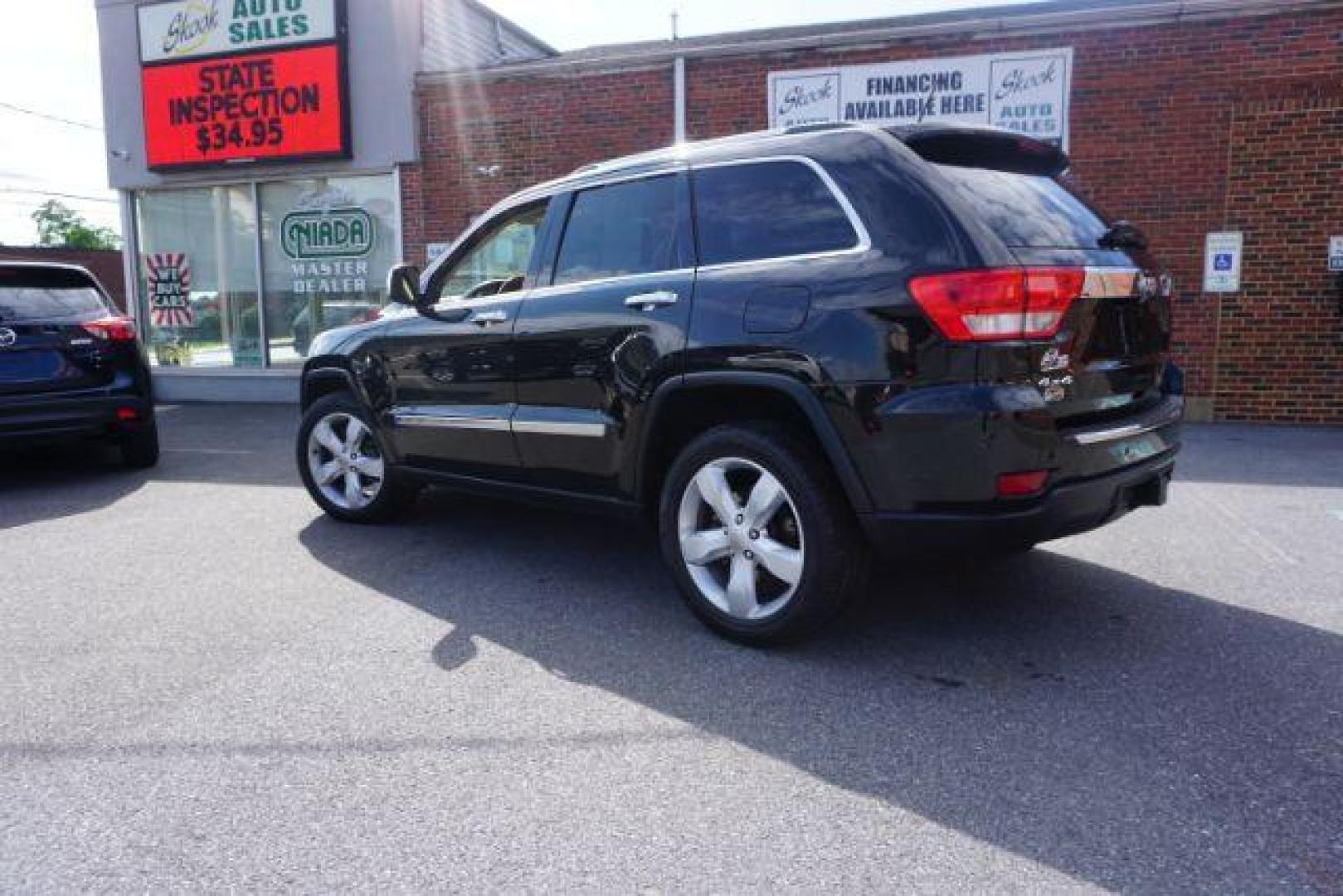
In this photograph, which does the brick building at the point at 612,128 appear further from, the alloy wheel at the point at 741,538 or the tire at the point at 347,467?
the alloy wheel at the point at 741,538

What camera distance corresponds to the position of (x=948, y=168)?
3.34 meters

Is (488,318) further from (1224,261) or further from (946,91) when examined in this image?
(1224,261)

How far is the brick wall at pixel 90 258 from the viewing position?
95.0 feet

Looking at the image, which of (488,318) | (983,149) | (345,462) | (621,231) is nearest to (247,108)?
(345,462)

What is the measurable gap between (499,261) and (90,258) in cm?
3163

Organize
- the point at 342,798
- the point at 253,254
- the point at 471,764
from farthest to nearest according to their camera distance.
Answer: the point at 253,254 < the point at 471,764 < the point at 342,798

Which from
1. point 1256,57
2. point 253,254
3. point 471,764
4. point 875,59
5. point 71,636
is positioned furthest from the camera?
point 253,254

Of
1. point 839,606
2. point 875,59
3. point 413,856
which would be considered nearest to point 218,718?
point 413,856

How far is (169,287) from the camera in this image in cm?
1357

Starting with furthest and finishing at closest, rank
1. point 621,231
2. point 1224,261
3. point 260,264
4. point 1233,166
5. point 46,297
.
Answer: point 260,264 < point 1224,261 < point 1233,166 < point 46,297 < point 621,231

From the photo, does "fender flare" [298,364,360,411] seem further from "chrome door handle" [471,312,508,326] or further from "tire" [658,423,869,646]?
"tire" [658,423,869,646]

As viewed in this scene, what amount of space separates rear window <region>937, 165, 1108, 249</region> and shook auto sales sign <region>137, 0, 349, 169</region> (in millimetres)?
10241

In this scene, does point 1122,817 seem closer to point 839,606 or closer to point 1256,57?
point 839,606

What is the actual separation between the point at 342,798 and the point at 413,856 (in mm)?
375
